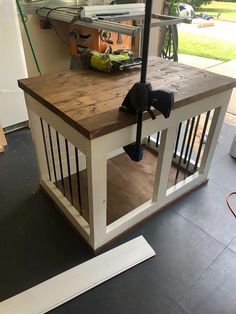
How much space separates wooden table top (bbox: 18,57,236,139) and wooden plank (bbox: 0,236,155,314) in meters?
0.72

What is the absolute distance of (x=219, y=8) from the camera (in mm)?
2619

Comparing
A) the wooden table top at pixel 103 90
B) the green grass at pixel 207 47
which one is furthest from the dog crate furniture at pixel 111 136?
the green grass at pixel 207 47

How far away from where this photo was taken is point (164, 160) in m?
1.38

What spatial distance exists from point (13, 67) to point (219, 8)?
2.11 meters

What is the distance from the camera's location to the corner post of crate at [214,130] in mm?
1500

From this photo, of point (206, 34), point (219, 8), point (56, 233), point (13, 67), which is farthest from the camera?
point (206, 34)

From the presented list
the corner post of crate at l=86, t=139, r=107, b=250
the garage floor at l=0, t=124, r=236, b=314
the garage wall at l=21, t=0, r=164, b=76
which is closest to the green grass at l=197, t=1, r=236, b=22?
the garage wall at l=21, t=0, r=164, b=76

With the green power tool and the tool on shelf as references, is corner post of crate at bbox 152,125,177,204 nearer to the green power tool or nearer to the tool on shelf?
the tool on shelf

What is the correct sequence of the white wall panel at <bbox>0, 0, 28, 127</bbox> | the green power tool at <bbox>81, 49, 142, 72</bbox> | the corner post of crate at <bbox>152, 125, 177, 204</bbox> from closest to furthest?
the corner post of crate at <bbox>152, 125, 177, 204</bbox>
the green power tool at <bbox>81, 49, 142, 72</bbox>
the white wall panel at <bbox>0, 0, 28, 127</bbox>

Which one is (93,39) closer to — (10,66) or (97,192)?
(10,66)

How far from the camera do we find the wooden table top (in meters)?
1.03

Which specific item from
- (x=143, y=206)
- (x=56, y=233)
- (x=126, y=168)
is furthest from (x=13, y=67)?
(x=143, y=206)

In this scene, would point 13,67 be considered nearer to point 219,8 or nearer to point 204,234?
point 204,234

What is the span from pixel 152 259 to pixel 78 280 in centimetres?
40
